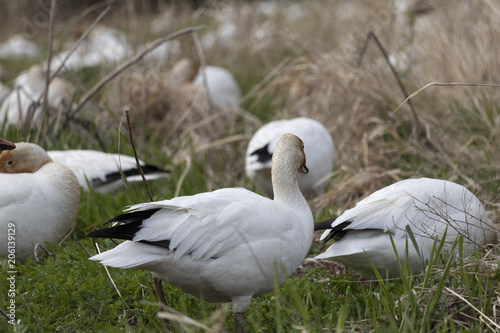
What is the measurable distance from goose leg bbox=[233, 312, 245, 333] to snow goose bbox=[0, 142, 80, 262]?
4.49 feet

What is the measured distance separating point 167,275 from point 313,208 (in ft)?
7.64

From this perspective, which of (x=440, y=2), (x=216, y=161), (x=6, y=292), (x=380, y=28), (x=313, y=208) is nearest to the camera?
(x=6, y=292)

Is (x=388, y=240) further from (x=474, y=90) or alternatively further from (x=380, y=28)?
(x=380, y=28)

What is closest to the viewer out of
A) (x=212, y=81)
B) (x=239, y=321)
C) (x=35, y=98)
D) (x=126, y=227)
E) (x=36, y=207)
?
(x=126, y=227)

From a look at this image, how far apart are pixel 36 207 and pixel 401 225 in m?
1.98

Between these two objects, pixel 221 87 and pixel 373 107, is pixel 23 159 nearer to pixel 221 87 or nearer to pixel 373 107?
pixel 373 107

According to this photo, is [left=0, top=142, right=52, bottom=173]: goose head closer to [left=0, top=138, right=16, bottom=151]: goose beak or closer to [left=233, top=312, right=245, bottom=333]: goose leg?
[left=0, top=138, right=16, bottom=151]: goose beak

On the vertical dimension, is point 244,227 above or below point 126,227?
below

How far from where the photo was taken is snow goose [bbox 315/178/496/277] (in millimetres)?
3066

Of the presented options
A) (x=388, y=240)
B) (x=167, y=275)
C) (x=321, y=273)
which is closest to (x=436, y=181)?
(x=388, y=240)

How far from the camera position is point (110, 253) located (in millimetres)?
2562

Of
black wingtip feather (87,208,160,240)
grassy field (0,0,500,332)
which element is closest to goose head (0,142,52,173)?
grassy field (0,0,500,332)

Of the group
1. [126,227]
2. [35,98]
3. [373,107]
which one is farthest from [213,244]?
[35,98]

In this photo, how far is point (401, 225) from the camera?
3.10 meters
